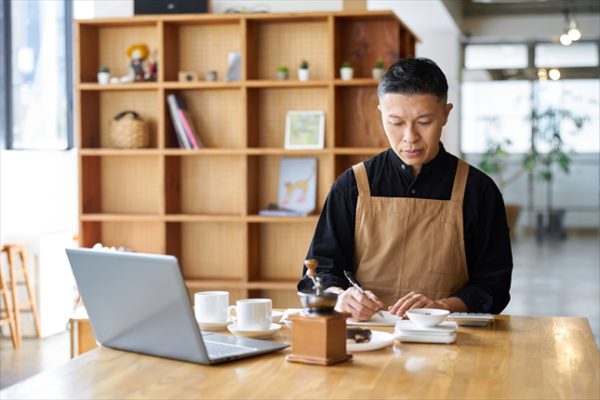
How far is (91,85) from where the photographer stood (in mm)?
5762

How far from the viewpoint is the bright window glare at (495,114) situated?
1435cm

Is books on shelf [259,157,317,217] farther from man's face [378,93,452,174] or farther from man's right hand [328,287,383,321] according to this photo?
man's right hand [328,287,383,321]

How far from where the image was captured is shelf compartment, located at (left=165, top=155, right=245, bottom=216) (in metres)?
5.80

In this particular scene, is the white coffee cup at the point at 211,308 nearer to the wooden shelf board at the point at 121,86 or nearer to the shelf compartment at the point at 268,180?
the shelf compartment at the point at 268,180

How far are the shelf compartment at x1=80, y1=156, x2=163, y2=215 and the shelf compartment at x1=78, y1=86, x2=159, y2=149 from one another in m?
0.12

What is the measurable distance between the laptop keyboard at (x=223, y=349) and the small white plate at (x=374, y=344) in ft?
0.72

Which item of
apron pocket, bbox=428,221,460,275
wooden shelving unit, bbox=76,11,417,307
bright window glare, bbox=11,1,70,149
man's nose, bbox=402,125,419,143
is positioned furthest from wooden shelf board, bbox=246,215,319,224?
bright window glare, bbox=11,1,70,149

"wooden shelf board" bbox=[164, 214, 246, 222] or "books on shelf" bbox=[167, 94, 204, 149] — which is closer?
"wooden shelf board" bbox=[164, 214, 246, 222]

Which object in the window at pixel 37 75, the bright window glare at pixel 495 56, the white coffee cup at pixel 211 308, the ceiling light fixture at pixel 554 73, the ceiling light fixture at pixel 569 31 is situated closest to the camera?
the white coffee cup at pixel 211 308

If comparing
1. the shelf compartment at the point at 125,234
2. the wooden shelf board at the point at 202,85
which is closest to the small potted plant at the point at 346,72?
the wooden shelf board at the point at 202,85

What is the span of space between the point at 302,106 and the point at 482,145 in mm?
8993

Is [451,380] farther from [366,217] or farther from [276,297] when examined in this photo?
[276,297]

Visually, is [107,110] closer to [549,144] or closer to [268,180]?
[268,180]

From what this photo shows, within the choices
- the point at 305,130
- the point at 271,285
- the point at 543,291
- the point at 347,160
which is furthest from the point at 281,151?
the point at 543,291
